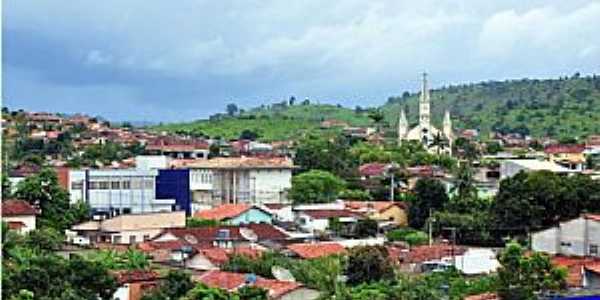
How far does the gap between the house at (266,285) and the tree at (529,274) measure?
278 cm

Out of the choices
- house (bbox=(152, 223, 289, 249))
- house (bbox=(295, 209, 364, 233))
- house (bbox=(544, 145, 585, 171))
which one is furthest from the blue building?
house (bbox=(544, 145, 585, 171))

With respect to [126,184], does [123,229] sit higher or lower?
lower

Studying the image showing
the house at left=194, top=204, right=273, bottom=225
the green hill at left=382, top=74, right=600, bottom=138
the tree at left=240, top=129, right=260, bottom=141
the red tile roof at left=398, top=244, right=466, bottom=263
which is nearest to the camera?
the red tile roof at left=398, top=244, right=466, bottom=263

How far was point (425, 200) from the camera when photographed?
83.7 ft

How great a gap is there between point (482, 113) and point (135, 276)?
62.1m

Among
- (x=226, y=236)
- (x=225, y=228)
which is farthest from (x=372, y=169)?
(x=226, y=236)

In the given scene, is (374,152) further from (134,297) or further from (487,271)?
(134,297)

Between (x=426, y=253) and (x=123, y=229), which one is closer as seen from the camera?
(x=426, y=253)

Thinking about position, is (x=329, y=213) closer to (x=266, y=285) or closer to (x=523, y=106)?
(x=266, y=285)

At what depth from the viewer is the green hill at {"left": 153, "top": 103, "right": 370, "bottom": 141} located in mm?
63094

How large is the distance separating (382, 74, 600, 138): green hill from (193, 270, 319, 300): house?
46.3 m

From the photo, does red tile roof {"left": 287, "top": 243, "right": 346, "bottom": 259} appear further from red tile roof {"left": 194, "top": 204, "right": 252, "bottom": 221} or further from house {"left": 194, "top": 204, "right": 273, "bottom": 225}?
red tile roof {"left": 194, "top": 204, "right": 252, "bottom": 221}

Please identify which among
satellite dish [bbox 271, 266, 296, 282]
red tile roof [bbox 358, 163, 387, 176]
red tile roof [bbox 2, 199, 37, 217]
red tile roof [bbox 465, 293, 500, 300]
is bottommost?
red tile roof [bbox 465, 293, 500, 300]

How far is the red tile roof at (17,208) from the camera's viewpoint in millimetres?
20953
